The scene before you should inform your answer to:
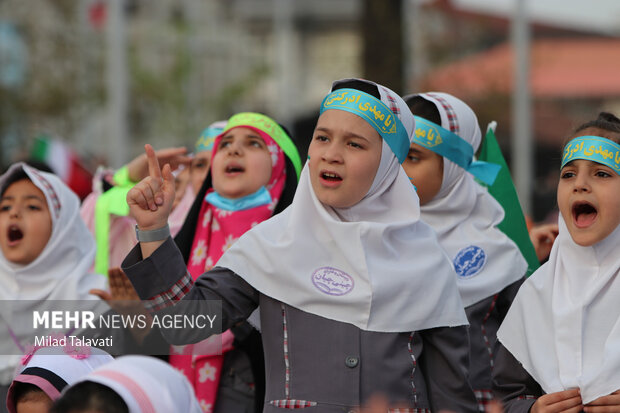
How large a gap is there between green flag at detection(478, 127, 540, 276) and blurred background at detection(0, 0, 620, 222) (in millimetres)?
5247

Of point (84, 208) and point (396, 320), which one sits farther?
point (84, 208)

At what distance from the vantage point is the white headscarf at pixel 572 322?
11.1ft

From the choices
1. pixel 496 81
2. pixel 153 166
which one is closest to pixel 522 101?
pixel 496 81

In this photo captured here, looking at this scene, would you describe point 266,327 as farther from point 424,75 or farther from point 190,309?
point 424,75

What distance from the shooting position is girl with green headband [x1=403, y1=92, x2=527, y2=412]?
4362 millimetres

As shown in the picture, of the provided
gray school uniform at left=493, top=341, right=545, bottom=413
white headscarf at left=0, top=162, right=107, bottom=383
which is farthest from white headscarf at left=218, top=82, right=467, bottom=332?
white headscarf at left=0, top=162, right=107, bottom=383

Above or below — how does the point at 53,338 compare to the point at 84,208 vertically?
below

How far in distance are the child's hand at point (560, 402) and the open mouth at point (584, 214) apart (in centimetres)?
60

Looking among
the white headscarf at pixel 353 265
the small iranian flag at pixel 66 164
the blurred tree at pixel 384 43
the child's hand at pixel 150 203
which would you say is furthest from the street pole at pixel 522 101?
the child's hand at pixel 150 203

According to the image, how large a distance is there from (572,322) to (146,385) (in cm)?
160

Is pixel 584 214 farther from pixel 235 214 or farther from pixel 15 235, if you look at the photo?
pixel 15 235

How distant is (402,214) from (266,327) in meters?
0.66

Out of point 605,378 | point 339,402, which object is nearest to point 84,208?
point 339,402

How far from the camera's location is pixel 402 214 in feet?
12.2
